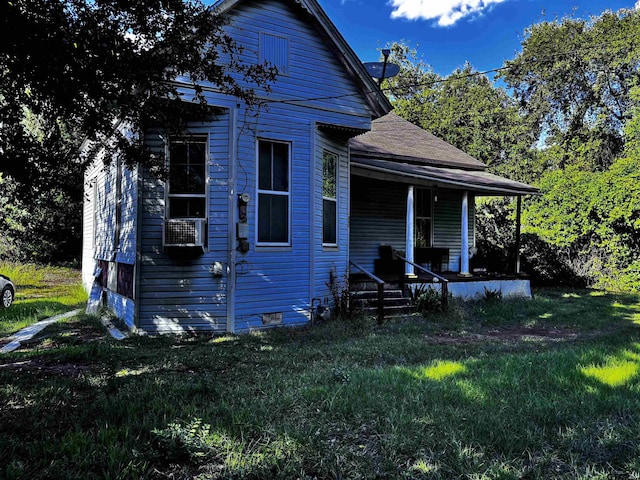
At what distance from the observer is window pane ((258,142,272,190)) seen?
825 centimetres

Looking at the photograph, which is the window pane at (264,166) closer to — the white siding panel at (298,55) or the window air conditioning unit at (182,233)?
the white siding panel at (298,55)

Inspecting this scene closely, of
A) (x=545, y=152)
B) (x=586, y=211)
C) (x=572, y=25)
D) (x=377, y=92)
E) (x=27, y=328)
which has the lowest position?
(x=27, y=328)

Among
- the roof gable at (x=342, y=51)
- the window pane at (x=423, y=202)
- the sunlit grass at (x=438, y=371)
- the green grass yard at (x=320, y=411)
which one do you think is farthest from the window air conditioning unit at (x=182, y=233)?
the window pane at (x=423, y=202)

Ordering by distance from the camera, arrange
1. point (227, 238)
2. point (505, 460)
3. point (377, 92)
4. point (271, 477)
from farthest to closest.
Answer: point (377, 92), point (227, 238), point (505, 460), point (271, 477)

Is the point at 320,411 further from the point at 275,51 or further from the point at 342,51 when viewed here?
the point at 342,51

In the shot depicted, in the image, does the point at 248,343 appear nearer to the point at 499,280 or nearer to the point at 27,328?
the point at 27,328

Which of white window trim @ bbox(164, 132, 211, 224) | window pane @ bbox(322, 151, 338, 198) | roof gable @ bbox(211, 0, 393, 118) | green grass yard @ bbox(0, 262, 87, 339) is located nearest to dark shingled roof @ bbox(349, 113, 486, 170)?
window pane @ bbox(322, 151, 338, 198)

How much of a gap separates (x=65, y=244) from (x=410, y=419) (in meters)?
24.1

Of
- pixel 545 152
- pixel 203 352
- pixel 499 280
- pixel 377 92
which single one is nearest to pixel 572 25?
pixel 545 152

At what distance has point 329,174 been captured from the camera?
961cm

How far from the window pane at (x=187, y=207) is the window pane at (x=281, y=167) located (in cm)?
147

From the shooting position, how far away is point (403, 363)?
5.61 metres

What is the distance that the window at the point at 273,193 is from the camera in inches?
324

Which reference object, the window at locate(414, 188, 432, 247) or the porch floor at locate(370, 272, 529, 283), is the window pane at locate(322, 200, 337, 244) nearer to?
the porch floor at locate(370, 272, 529, 283)
